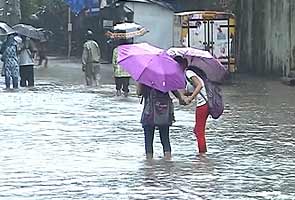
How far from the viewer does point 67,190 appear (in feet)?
30.4

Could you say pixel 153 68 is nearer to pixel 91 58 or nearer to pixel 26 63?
pixel 26 63

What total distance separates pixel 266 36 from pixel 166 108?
74.6 feet

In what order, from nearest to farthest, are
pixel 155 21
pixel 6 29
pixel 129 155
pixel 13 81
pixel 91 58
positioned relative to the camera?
pixel 129 155 < pixel 13 81 < pixel 91 58 < pixel 6 29 < pixel 155 21

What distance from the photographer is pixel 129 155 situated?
11.9 m

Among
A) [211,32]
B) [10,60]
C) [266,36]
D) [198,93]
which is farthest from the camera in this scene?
[266,36]

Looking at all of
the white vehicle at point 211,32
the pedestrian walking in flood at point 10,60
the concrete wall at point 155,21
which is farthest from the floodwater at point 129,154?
the concrete wall at point 155,21

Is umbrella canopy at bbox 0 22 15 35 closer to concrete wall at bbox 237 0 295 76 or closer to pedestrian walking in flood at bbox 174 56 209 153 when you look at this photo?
concrete wall at bbox 237 0 295 76

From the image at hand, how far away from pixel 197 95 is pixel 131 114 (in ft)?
19.6

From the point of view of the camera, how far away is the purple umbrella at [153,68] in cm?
1104

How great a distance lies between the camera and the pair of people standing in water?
1119cm

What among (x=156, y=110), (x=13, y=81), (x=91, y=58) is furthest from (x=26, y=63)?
(x=156, y=110)

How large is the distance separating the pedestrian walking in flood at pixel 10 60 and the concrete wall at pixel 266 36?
9.45 m

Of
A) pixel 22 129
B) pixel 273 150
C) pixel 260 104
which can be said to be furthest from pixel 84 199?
pixel 260 104

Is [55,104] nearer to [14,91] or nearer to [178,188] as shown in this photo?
[14,91]
